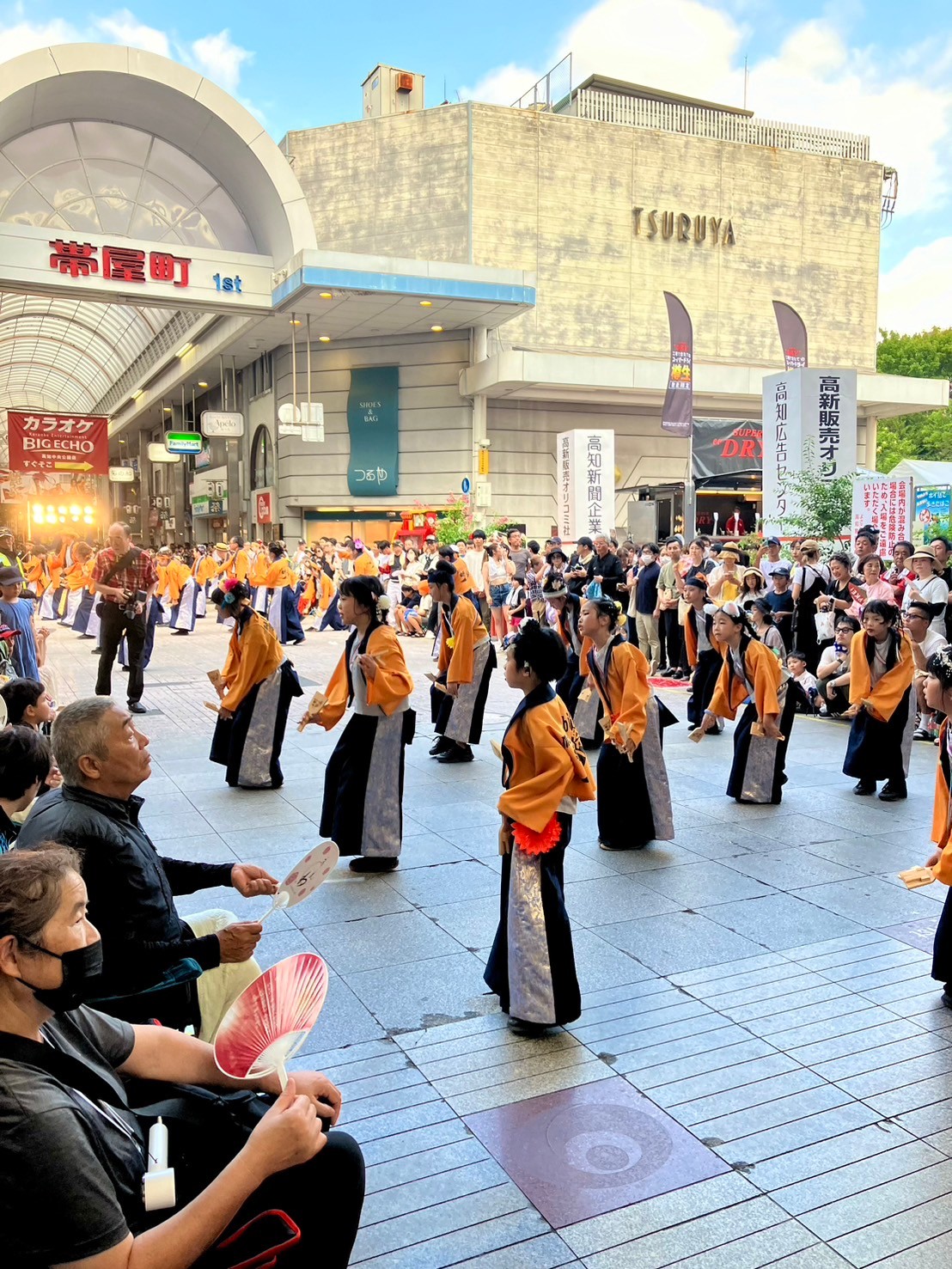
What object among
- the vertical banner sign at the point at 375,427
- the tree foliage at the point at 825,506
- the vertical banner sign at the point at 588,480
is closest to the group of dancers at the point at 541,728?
the tree foliage at the point at 825,506

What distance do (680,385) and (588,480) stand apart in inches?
125

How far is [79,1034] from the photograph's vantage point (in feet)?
6.75

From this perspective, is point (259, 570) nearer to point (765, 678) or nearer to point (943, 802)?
point (765, 678)

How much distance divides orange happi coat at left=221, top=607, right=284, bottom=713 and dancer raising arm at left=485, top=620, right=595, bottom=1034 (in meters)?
3.75

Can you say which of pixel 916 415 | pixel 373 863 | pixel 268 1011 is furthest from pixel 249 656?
pixel 916 415

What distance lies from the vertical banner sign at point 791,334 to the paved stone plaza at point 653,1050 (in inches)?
544

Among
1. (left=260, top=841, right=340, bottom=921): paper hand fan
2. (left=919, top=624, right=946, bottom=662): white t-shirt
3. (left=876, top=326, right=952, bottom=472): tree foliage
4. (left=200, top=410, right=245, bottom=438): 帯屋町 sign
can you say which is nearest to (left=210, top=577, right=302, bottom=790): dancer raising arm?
(left=919, top=624, right=946, bottom=662): white t-shirt

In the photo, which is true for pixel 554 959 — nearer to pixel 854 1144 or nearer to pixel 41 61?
pixel 854 1144

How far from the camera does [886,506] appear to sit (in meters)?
12.6

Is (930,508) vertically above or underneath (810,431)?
underneath

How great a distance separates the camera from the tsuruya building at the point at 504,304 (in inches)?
947

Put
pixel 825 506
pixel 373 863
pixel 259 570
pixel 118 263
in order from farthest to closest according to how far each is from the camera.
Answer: pixel 118 263, pixel 259 570, pixel 825 506, pixel 373 863

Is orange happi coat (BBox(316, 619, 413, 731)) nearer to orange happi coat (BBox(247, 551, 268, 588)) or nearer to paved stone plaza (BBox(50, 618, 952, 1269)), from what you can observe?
paved stone plaza (BBox(50, 618, 952, 1269))

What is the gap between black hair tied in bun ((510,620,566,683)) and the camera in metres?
4.05
